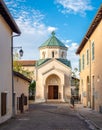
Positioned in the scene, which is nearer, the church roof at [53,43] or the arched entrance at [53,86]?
the arched entrance at [53,86]

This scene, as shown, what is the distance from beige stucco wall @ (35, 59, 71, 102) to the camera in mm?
69625

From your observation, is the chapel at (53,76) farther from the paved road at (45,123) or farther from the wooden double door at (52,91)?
the paved road at (45,123)

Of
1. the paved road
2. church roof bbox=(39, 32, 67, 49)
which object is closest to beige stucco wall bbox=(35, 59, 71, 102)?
church roof bbox=(39, 32, 67, 49)

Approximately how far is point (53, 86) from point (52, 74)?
111 inches

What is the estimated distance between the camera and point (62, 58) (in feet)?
246

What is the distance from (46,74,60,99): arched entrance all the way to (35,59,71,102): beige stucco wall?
1.27 metres

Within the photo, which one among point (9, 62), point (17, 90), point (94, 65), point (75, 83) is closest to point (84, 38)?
point (94, 65)

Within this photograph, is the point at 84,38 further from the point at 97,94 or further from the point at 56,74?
the point at 56,74


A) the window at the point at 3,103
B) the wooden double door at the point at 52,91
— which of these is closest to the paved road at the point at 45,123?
the window at the point at 3,103

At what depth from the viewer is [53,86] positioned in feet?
237

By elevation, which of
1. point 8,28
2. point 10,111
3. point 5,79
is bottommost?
point 10,111

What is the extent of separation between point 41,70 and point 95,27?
37.7 metres

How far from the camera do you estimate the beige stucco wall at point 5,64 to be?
23.1 metres

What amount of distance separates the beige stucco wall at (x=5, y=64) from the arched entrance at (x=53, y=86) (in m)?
45.0
